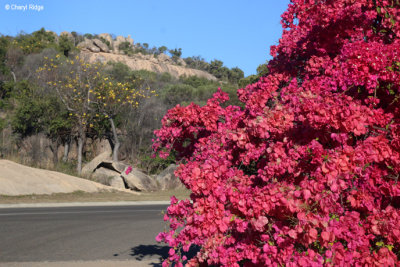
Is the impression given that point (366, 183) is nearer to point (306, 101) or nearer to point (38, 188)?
point (306, 101)

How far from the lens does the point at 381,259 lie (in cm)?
359

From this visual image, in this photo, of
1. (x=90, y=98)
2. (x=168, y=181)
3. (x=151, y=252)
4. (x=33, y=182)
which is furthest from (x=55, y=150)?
(x=151, y=252)

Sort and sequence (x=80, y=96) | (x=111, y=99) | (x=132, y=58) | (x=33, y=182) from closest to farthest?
(x=33, y=182) < (x=80, y=96) < (x=111, y=99) < (x=132, y=58)

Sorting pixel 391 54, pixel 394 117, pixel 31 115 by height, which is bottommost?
pixel 394 117

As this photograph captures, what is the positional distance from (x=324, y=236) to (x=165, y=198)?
72.3 feet

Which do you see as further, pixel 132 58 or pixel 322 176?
pixel 132 58

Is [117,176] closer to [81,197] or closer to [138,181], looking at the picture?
[138,181]

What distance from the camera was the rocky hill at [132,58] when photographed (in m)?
87.4

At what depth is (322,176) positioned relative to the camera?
361cm

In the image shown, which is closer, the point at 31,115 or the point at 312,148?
the point at 312,148

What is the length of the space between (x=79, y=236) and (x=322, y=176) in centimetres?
926

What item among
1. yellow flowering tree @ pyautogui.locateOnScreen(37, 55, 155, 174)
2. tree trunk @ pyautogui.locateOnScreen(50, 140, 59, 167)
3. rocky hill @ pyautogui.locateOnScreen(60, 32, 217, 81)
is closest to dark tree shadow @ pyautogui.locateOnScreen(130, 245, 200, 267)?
yellow flowering tree @ pyautogui.locateOnScreen(37, 55, 155, 174)

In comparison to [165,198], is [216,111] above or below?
above

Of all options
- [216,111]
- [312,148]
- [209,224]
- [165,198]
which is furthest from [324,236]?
[165,198]
